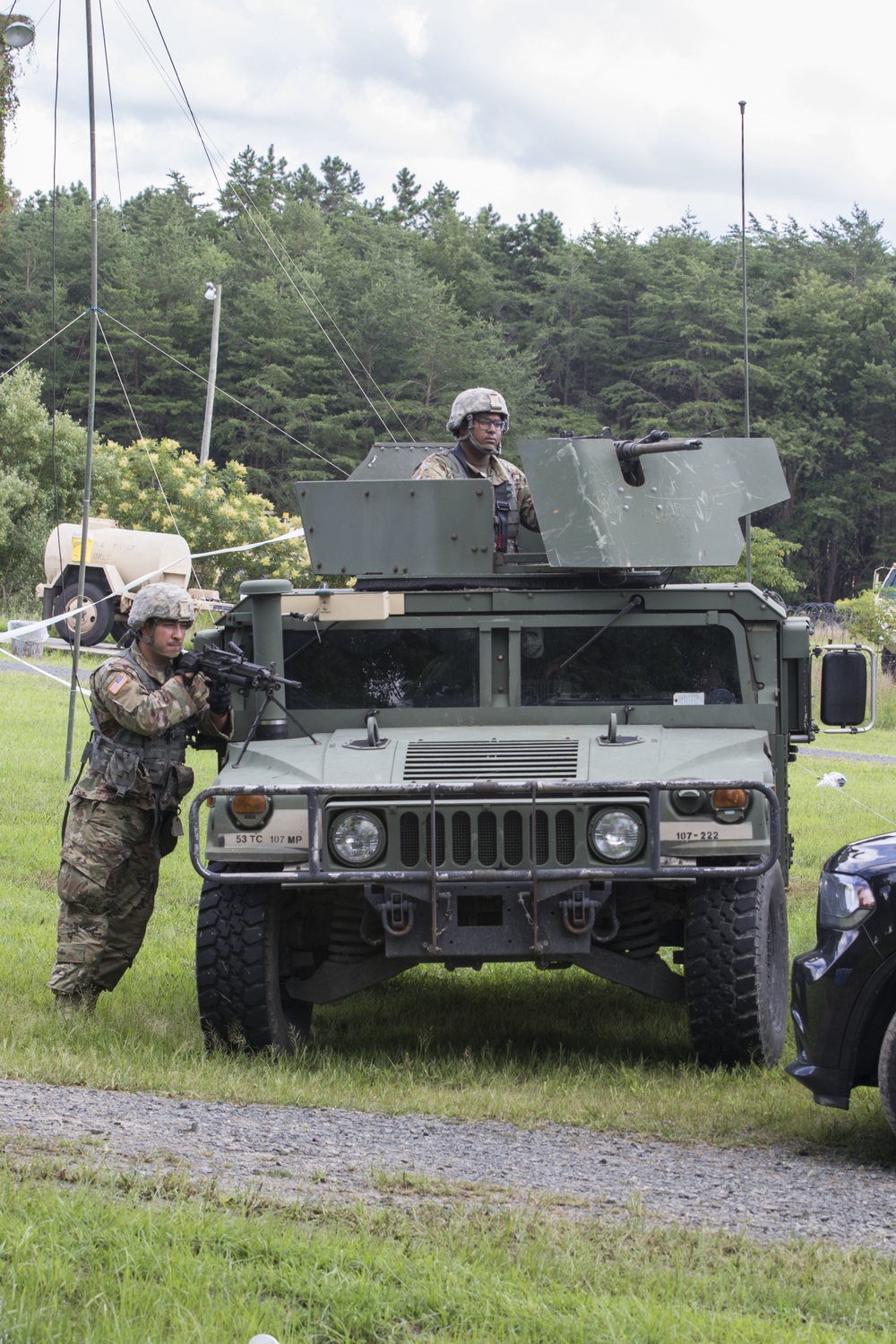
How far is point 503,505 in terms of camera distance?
7469 millimetres

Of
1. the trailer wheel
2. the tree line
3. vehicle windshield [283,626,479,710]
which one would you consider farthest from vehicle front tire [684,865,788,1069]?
the tree line

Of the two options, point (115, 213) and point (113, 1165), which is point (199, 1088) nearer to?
point (113, 1165)

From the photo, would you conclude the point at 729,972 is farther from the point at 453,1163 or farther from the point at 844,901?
the point at 453,1163

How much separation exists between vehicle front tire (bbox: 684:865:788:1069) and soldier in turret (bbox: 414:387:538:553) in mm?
2211

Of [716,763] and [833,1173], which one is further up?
[716,763]

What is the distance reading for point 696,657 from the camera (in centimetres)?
645

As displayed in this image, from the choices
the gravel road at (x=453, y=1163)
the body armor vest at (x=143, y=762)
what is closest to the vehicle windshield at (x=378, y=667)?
the body armor vest at (x=143, y=762)

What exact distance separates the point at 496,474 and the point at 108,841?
8.18 ft

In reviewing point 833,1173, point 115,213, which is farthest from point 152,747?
point 115,213

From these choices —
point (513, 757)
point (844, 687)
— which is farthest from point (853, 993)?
point (844, 687)

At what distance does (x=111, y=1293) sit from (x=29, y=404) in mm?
28820

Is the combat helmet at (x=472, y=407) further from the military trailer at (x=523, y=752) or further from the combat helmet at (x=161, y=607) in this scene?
the combat helmet at (x=161, y=607)

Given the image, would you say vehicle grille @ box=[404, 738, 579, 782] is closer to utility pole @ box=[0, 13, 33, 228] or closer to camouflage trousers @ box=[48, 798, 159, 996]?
camouflage trousers @ box=[48, 798, 159, 996]

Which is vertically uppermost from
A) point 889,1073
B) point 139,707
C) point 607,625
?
point 607,625
